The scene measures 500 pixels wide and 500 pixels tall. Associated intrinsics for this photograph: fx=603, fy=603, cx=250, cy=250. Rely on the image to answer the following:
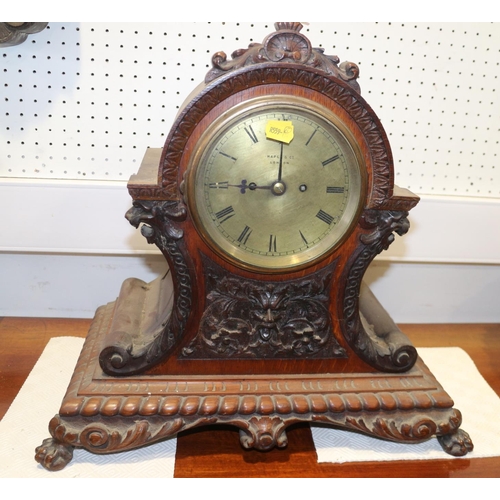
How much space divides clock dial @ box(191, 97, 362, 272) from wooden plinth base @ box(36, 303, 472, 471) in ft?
1.05

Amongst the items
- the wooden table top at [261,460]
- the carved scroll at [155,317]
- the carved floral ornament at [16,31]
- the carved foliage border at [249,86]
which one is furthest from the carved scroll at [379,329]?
the carved floral ornament at [16,31]

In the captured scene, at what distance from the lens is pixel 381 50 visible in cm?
193

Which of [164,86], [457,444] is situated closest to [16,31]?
[164,86]

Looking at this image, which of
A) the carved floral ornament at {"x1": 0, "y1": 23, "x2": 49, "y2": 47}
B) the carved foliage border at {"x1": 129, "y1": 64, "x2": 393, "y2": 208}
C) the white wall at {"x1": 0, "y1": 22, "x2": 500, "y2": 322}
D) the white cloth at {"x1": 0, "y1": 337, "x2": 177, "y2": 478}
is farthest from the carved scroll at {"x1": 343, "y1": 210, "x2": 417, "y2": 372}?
the carved floral ornament at {"x1": 0, "y1": 23, "x2": 49, "y2": 47}

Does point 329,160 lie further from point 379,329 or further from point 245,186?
point 379,329

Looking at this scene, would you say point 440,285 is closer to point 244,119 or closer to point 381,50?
point 381,50

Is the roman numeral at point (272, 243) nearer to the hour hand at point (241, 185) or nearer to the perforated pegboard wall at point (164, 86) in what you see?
the hour hand at point (241, 185)

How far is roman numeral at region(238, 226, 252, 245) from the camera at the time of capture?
1.41 meters

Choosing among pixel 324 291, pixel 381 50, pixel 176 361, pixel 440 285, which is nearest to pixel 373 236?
pixel 324 291

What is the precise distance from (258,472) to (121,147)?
3.69 feet

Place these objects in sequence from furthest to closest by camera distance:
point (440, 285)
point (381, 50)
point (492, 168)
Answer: point (440, 285) < point (492, 168) < point (381, 50)

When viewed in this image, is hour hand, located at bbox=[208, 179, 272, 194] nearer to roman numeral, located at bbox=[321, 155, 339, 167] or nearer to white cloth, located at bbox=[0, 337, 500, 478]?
roman numeral, located at bbox=[321, 155, 339, 167]

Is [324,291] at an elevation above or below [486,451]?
above

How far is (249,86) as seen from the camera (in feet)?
4.37
